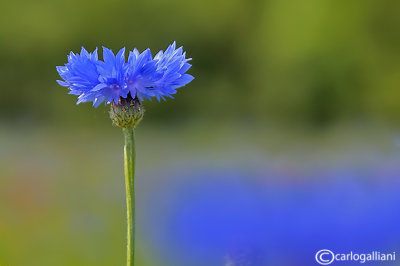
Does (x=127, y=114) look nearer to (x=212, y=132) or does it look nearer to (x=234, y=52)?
(x=212, y=132)

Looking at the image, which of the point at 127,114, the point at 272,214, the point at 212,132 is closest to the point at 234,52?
the point at 212,132

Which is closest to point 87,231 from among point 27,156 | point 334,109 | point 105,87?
point 105,87

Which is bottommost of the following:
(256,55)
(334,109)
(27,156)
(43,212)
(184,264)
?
(184,264)

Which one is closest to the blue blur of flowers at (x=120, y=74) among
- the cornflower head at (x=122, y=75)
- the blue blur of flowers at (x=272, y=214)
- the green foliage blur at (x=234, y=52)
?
the cornflower head at (x=122, y=75)

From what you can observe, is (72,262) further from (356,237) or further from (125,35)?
(125,35)

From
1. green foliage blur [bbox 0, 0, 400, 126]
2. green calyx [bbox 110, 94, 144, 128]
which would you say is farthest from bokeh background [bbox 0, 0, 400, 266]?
green calyx [bbox 110, 94, 144, 128]

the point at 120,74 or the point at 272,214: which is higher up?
the point at 272,214

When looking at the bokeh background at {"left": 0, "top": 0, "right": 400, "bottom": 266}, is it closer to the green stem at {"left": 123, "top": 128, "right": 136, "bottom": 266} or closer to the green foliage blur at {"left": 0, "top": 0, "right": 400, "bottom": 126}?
the green foliage blur at {"left": 0, "top": 0, "right": 400, "bottom": 126}
